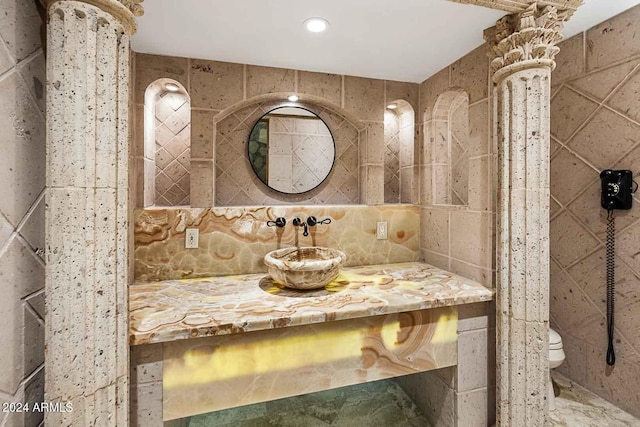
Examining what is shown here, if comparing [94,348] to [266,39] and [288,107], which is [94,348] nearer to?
[266,39]

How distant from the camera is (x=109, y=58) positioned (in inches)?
36.6

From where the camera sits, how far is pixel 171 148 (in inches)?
80.0

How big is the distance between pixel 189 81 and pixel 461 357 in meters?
2.20

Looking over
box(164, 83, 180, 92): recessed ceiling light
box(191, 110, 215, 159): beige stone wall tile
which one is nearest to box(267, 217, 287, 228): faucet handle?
box(191, 110, 215, 159): beige stone wall tile

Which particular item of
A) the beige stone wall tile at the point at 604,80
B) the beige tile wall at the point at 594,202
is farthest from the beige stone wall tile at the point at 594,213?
the beige stone wall tile at the point at 604,80

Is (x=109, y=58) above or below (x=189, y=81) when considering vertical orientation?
below

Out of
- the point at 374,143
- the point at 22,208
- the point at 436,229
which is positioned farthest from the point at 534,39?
the point at 22,208

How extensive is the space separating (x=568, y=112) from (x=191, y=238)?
8.05ft

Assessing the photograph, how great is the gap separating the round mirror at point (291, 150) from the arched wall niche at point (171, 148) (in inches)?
17.6

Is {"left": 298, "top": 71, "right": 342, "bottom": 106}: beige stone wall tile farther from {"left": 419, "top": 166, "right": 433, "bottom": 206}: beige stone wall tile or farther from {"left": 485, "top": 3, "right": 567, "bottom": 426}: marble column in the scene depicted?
{"left": 485, "top": 3, "right": 567, "bottom": 426}: marble column

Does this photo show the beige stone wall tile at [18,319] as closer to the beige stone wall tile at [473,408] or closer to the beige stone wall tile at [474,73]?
the beige stone wall tile at [473,408]

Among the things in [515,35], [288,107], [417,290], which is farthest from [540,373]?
[288,107]

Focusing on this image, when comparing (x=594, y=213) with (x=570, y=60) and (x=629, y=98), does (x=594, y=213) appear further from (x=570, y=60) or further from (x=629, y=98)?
(x=570, y=60)

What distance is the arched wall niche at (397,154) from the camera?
237cm
